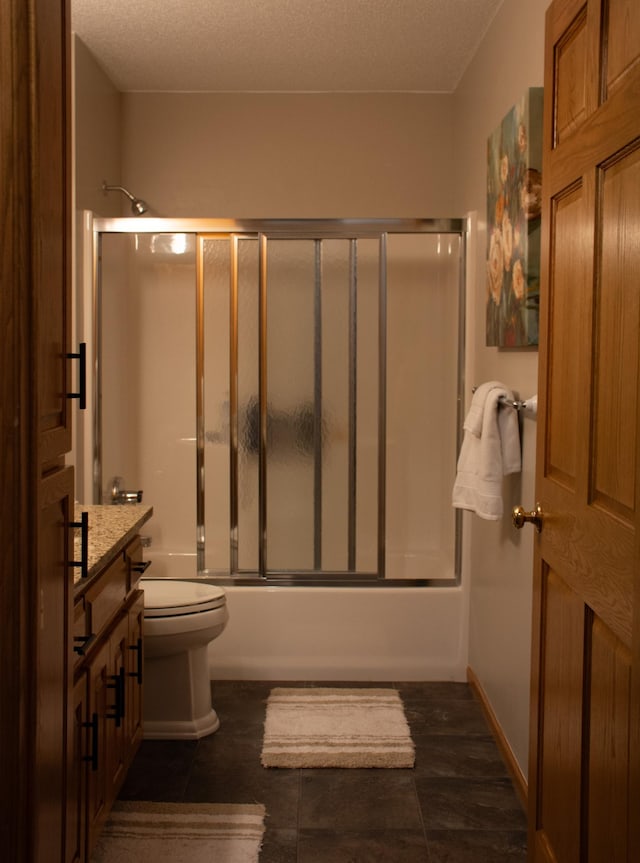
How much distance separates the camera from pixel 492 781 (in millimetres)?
2771

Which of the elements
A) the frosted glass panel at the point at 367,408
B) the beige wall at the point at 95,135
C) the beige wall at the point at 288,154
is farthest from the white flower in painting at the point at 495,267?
the beige wall at the point at 95,135

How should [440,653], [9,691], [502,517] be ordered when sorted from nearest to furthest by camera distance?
[9,691] → [502,517] → [440,653]

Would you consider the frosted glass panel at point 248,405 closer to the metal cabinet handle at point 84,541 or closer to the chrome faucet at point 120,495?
the chrome faucet at point 120,495

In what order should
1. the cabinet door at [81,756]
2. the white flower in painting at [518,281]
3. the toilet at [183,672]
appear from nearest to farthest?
1. the cabinet door at [81,756]
2. the white flower in painting at [518,281]
3. the toilet at [183,672]

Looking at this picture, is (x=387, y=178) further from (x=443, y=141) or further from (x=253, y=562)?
(x=253, y=562)

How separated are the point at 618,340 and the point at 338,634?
2546 millimetres

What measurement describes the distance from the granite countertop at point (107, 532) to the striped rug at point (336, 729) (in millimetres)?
921

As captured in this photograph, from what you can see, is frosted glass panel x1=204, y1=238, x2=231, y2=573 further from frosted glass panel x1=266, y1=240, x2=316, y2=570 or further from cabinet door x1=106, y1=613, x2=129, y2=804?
cabinet door x1=106, y1=613, x2=129, y2=804

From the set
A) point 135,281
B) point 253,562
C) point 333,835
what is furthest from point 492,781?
point 135,281

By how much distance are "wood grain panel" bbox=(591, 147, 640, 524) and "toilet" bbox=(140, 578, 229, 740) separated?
1.82 metres

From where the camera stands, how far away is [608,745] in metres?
1.46

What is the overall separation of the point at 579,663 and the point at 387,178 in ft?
10.0

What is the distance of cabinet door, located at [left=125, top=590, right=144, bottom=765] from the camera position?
2.60 metres

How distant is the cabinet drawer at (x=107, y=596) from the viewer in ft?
6.86
